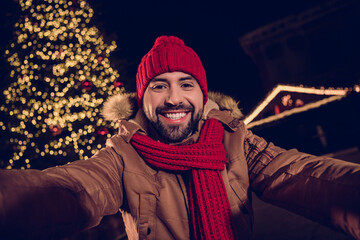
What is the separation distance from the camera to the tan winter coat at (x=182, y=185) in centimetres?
103

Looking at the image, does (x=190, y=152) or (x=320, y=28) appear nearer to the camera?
(x=190, y=152)

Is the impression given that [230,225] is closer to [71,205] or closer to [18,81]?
[71,205]

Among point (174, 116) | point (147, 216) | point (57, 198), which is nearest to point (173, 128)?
point (174, 116)

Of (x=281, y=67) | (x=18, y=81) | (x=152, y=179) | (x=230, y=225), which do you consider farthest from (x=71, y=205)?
(x=281, y=67)

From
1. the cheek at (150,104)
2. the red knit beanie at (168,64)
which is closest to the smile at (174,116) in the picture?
the cheek at (150,104)

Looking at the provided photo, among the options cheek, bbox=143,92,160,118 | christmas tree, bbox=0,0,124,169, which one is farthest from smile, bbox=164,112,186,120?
christmas tree, bbox=0,0,124,169

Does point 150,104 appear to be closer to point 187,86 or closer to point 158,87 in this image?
point 158,87

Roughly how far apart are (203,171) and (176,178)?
0.72 ft

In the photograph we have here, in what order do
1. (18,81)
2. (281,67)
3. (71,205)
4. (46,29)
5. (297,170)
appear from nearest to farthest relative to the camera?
(71,205) < (297,170) < (18,81) < (46,29) < (281,67)

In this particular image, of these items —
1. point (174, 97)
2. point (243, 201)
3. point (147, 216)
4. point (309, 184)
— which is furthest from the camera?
point (174, 97)

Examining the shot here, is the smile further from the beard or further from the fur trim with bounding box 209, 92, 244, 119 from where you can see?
the fur trim with bounding box 209, 92, 244, 119

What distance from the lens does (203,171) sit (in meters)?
1.50

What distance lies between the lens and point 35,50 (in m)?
5.71

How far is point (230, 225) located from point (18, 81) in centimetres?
636
